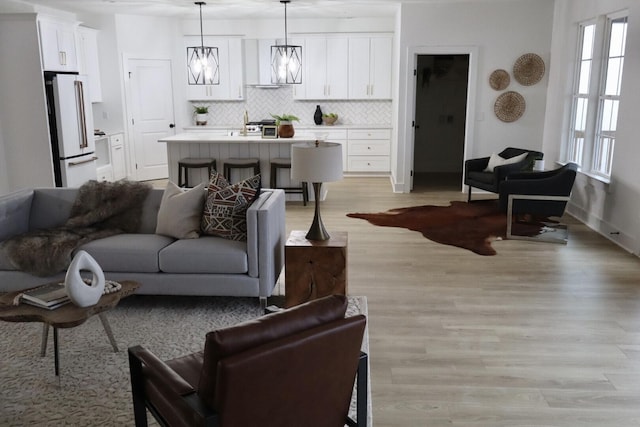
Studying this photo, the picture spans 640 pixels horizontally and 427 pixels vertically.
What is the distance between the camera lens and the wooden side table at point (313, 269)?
12.4 ft

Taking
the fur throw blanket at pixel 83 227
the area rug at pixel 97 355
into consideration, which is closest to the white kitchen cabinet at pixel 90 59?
the fur throw blanket at pixel 83 227

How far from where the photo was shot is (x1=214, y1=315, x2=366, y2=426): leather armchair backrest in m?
1.66

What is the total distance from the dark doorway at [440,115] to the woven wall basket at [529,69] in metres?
2.12

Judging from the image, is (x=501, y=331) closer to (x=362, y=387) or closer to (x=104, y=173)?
(x=362, y=387)

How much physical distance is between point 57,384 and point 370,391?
1674 millimetres

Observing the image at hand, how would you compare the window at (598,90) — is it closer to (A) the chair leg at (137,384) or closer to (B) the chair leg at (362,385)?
(B) the chair leg at (362,385)

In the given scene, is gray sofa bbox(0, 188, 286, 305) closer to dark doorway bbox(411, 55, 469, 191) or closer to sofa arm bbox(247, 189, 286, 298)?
sofa arm bbox(247, 189, 286, 298)

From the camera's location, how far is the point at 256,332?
1.70m

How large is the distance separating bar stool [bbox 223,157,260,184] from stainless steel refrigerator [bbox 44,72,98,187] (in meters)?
1.94

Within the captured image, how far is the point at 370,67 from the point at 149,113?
12.7ft

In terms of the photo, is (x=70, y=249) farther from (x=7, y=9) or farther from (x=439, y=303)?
(x=7, y=9)

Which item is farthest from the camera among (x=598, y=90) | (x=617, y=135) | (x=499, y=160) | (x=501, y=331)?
(x=499, y=160)

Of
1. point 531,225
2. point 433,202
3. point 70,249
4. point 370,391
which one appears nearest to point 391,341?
point 370,391

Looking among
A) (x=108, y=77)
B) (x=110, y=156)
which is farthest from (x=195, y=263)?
(x=108, y=77)
